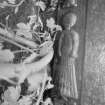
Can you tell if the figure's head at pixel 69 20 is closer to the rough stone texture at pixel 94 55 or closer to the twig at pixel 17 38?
the rough stone texture at pixel 94 55

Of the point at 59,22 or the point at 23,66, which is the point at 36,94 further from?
the point at 59,22

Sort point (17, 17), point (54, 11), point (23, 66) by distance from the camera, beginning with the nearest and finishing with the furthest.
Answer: point (23, 66), point (17, 17), point (54, 11)

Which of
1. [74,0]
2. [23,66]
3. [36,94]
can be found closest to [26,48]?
[23,66]

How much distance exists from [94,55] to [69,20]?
196 mm

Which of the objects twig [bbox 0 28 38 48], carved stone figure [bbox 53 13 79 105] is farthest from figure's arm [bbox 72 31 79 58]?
twig [bbox 0 28 38 48]

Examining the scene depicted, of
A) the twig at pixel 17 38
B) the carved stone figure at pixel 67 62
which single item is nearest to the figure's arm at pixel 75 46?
the carved stone figure at pixel 67 62

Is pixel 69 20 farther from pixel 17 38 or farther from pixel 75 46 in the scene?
pixel 17 38

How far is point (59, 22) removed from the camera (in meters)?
0.94

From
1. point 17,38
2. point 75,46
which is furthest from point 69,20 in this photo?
point 17,38

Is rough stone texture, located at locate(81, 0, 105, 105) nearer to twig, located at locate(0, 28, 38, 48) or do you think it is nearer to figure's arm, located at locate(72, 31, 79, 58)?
figure's arm, located at locate(72, 31, 79, 58)

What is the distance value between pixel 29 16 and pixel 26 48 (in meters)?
0.17

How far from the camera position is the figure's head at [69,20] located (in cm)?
89

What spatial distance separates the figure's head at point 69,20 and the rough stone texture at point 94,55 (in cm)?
6

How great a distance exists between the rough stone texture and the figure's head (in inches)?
2.5
